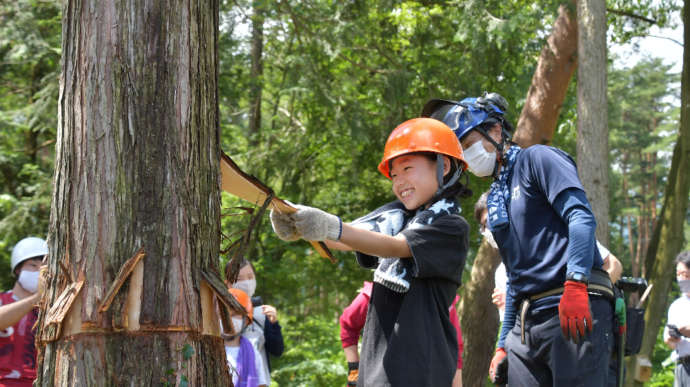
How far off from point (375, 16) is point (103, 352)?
10.5m

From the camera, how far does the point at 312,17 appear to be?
10906 millimetres

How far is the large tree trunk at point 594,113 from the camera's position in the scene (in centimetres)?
661

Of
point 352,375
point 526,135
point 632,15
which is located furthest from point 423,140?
point 632,15

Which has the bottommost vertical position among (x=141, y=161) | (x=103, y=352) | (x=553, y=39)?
(x=103, y=352)

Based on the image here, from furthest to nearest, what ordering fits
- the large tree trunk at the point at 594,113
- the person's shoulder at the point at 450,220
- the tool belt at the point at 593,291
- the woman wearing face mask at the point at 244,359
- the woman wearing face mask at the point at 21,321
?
1. the large tree trunk at the point at 594,113
2. the woman wearing face mask at the point at 244,359
3. the woman wearing face mask at the point at 21,321
4. the tool belt at the point at 593,291
5. the person's shoulder at the point at 450,220

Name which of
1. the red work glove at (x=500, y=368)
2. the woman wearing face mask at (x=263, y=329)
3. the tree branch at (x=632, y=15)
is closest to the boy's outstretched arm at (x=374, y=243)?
the red work glove at (x=500, y=368)

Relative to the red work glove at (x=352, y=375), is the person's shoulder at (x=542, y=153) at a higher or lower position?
higher

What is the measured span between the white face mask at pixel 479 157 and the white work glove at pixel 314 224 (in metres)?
1.13

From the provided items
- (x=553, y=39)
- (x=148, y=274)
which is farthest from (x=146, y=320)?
(x=553, y=39)

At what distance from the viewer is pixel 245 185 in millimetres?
2684

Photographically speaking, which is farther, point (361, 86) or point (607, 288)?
point (361, 86)

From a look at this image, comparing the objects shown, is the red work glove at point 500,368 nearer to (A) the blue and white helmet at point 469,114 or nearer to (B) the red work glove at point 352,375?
(A) the blue and white helmet at point 469,114

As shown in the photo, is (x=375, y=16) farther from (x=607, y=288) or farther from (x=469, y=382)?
(x=607, y=288)

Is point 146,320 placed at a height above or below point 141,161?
below
